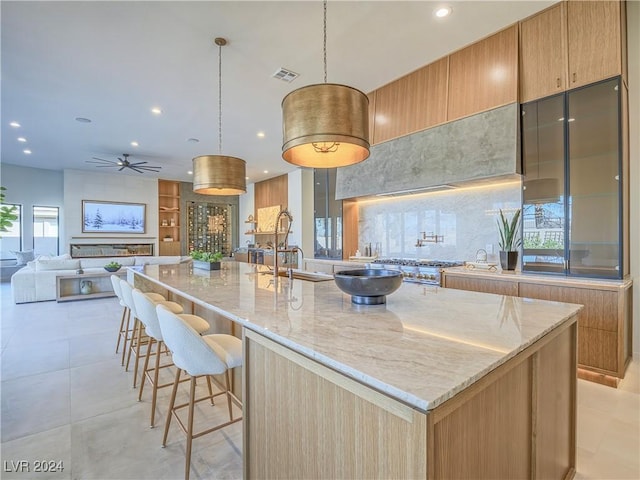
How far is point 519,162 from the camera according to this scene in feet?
10.2

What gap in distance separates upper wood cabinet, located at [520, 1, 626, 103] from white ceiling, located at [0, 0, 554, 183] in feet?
0.81

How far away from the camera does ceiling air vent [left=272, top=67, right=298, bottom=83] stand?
3717mm

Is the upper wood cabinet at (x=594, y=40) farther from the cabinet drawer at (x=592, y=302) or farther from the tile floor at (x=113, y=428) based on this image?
the tile floor at (x=113, y=428)

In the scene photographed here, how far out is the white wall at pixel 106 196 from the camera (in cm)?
881

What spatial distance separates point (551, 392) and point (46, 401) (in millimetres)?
3313

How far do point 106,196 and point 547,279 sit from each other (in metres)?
10.8

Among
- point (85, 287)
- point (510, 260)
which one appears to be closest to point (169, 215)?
point (85, 287)

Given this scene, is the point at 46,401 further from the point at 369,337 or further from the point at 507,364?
the point at 507,364

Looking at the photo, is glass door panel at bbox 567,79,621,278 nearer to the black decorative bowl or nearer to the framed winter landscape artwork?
the black decorative bowl

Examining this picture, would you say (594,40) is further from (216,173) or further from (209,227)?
(209,227)

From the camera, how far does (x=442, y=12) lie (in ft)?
9.09

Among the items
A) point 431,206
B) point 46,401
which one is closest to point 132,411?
point 46,401

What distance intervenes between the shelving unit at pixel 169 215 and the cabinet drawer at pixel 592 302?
10577mm

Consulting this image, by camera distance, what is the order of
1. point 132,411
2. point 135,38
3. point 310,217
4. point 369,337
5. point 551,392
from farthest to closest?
1. point 310,217
2. point 135,38
3. point 132,411
4. point 551,392
5. point 369,337
